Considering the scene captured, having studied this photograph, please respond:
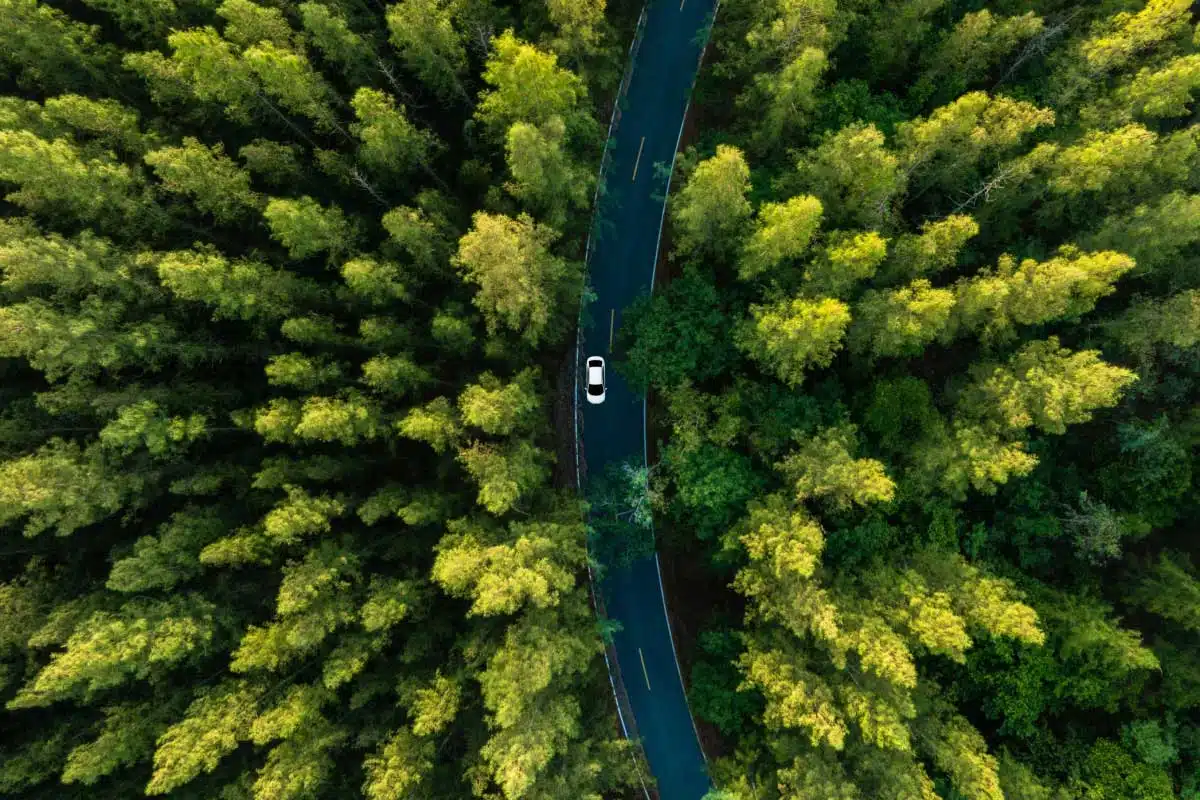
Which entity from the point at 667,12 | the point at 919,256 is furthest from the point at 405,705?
the point at 667,12

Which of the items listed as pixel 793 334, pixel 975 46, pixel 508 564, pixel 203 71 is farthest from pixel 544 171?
pixel 975 46

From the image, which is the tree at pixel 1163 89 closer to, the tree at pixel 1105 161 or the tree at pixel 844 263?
the tree at pixel 1105 161

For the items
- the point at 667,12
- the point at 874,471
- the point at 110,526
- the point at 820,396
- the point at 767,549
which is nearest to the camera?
the point at 874,471

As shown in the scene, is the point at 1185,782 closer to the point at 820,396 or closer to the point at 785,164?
the point at 820,396

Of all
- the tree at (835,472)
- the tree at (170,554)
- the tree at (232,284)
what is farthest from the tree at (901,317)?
the tree at (170,554)

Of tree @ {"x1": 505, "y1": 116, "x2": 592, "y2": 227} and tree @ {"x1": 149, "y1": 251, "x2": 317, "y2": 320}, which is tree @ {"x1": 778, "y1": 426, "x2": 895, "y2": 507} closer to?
tree @ {"x1": 505, "y1": 116, "x2": 592, "y2": 227}

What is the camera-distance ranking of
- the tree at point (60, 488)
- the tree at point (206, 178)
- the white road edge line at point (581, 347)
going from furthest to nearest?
the white road edge line at point (581, 347), the tree at point (206, 178), the tree at point (60, 488)

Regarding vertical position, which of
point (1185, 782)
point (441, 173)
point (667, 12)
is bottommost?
point (1185, 782)
